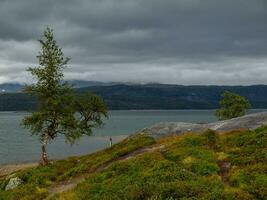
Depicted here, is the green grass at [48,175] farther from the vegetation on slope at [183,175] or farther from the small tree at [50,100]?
the small tree at [50,100]

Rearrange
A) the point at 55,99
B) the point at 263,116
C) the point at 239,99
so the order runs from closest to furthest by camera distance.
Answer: the point at 263,116 → the point at 55,99 → the point at 239,99

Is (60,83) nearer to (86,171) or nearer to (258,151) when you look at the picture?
(86,171)

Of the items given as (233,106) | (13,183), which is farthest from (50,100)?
(233,106)

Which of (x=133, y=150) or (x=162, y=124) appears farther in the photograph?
(x=162, y=124)

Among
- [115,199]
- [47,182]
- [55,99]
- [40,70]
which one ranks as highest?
[40,70]

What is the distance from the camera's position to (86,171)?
35281mm

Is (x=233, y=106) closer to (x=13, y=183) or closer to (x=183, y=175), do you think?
(x=13, y=183)

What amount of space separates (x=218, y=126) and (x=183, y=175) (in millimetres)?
27061

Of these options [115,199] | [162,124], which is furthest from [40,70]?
[115,199]

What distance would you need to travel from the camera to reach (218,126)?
49.2 metres

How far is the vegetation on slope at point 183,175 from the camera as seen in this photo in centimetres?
1948

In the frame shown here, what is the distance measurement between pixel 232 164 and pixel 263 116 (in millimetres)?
22931

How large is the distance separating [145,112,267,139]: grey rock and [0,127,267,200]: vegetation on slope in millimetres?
9258

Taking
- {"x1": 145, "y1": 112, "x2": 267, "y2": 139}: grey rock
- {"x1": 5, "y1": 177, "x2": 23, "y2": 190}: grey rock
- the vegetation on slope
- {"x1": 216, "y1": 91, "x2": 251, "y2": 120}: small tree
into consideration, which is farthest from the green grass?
{"x1": 216, "y1": 91, "x2": 251, "y2": 120}: small tree
